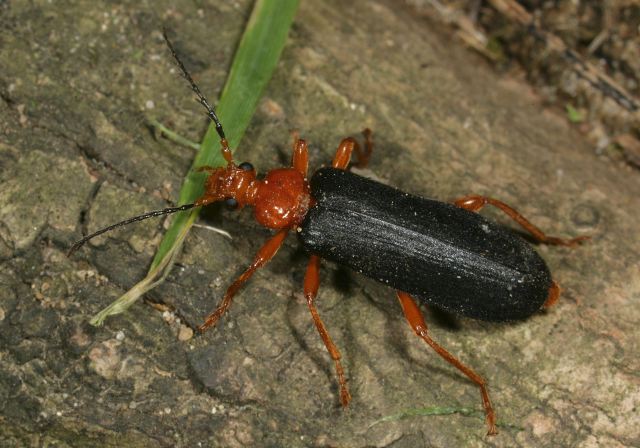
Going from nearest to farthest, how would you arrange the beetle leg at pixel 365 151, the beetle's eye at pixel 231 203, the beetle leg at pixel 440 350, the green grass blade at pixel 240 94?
the beetle leg at pixel 440 350
the green grass blade at pixel 240 94
the beetle's eye at pixel 231 203
the beetle leg at pixel 365 151

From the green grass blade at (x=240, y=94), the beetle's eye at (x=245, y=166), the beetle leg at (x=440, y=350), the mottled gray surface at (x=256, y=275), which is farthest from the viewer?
the beetle's eye at (x=245, y=166)

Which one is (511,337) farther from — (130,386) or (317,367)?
Result: (130,386)

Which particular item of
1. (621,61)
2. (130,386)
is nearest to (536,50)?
(621,61)

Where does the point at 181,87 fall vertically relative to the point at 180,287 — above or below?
above

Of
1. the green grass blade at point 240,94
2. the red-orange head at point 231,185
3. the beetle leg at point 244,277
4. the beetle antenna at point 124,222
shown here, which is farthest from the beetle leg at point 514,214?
the beetle antenna at point 124,222

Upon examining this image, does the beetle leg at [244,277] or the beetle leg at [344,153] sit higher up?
the beetle leg at [344,153]

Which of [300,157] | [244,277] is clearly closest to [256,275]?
[244,277]

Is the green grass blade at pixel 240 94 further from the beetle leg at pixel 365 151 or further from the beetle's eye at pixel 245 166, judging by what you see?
the beetle leg at pixel 365 151
